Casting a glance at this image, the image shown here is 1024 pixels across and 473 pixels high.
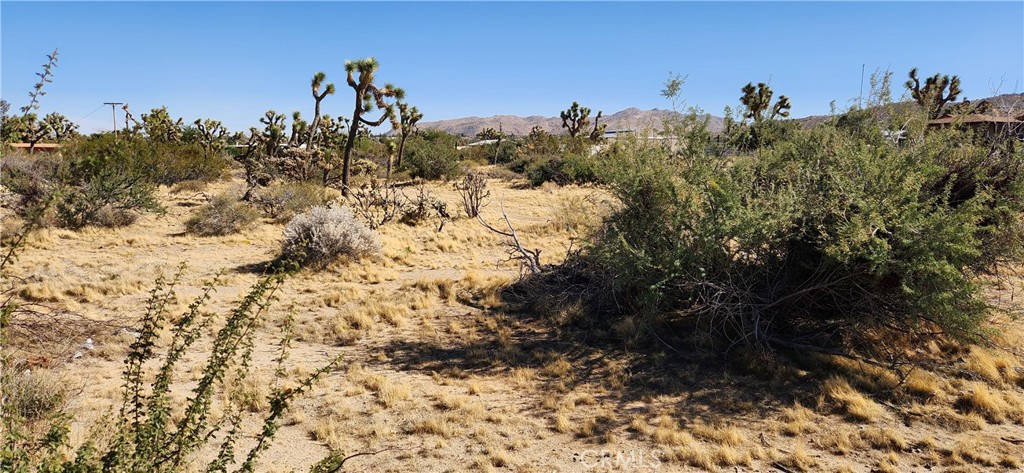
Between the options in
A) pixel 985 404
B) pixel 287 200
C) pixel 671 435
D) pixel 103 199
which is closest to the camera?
pixel 671 435

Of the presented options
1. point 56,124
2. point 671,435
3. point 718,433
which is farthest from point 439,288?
point 56,124

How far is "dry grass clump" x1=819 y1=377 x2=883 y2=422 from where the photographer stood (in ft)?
17.4

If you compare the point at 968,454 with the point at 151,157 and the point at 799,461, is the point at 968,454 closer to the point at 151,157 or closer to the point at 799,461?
the point at 799,461

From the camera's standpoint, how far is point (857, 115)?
344 inches

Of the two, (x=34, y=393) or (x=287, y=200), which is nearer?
(x=34, y=393)

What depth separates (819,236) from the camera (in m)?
6.24

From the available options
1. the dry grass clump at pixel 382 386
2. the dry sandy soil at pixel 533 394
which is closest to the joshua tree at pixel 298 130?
the dry sandy soil at pixel 533 394

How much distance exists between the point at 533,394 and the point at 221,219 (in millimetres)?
11495

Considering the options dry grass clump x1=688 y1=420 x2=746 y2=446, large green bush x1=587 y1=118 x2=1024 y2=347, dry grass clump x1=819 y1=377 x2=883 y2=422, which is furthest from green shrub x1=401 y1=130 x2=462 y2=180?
dry grass clump x1=688 y1=420 x2=746 y2=446

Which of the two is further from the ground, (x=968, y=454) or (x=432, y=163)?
(x=432, y=163)

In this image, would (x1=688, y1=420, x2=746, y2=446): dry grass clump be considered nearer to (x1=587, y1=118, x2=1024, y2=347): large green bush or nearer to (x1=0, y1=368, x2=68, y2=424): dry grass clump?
(x1=587, y1=118, x2=1024, y2=347): large green bush

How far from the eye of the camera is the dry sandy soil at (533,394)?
4699 millimetres

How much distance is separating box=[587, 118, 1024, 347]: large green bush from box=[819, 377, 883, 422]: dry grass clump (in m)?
0.91

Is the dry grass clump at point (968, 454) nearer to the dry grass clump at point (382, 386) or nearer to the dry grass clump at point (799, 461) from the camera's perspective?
the dry grass clump at point (799, 461)
